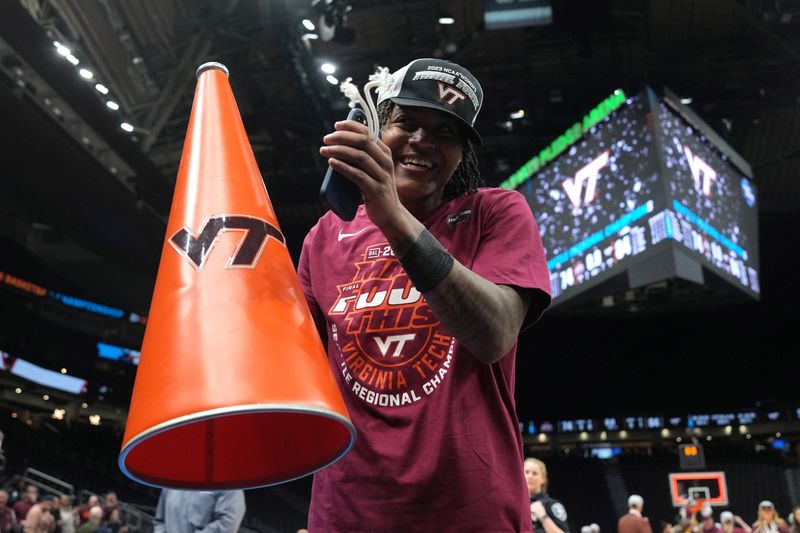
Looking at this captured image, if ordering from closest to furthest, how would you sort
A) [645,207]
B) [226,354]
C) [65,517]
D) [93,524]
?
[226,354]
[645,207]
[93,524]
[65,517]

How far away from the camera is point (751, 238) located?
8.20 m

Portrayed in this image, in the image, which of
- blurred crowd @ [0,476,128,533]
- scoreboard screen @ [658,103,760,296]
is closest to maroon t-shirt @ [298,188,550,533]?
scoreboard screen @ [658,103,760,296]

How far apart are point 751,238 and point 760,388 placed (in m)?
14.1

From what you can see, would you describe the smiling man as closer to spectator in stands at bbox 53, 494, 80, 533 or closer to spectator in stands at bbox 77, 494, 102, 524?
spectator in stands at bbox 77, 494, 102, 524

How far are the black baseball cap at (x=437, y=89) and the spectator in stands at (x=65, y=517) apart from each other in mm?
10710

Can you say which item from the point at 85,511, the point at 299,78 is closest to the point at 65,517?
the point at 85,511

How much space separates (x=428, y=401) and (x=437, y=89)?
19.5 inches

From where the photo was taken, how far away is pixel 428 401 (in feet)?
3.61

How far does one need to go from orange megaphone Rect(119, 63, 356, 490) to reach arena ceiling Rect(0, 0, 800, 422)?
7.56 m

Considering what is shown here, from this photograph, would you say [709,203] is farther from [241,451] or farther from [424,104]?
[241,451]

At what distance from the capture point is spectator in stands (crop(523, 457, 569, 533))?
459 cm

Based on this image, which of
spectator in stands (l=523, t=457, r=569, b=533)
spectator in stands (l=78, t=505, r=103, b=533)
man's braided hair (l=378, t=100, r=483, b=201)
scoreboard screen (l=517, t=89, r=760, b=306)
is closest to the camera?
man's braided hair (l=378, t=100, r=483, b=201)

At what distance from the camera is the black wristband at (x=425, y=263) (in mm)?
938

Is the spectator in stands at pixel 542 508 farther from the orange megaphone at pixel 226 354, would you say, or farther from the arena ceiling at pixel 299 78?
the arena ceiling at pixel 299 78
